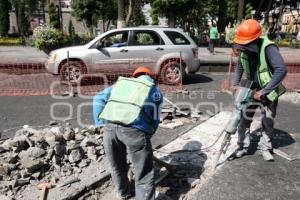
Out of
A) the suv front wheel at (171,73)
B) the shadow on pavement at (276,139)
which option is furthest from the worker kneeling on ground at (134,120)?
the suv front wheel at (171,73)

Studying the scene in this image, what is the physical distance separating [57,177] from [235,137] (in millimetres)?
3170

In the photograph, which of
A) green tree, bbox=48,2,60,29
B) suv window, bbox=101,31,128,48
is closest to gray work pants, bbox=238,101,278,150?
suv window, bbox=101,31,128,48

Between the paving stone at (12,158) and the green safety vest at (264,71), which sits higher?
the green safety vest at (264,71)

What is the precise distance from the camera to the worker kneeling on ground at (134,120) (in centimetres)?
→ 361

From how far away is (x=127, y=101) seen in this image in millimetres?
3609

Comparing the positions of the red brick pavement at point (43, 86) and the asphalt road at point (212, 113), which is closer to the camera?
the asphalt road at point (212, 113)

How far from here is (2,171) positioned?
4445 millimetres

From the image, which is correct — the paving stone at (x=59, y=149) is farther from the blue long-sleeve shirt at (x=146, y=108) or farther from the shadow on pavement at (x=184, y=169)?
the shadow on pavement at (x=184, y=169)

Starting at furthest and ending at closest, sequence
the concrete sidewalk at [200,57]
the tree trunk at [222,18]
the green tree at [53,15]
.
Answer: the tree trunk at [222,18]
the green tree at [53,15]
the concrete sidewalk at [200,57]

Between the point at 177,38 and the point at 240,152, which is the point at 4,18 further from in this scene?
the point at 240,152

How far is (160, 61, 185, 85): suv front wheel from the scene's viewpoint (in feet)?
36.3

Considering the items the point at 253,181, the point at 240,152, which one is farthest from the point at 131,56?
the point at 253,181

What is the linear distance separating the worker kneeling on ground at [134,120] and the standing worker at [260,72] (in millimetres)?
1502

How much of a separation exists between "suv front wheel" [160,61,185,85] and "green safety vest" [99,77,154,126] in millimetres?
7405
